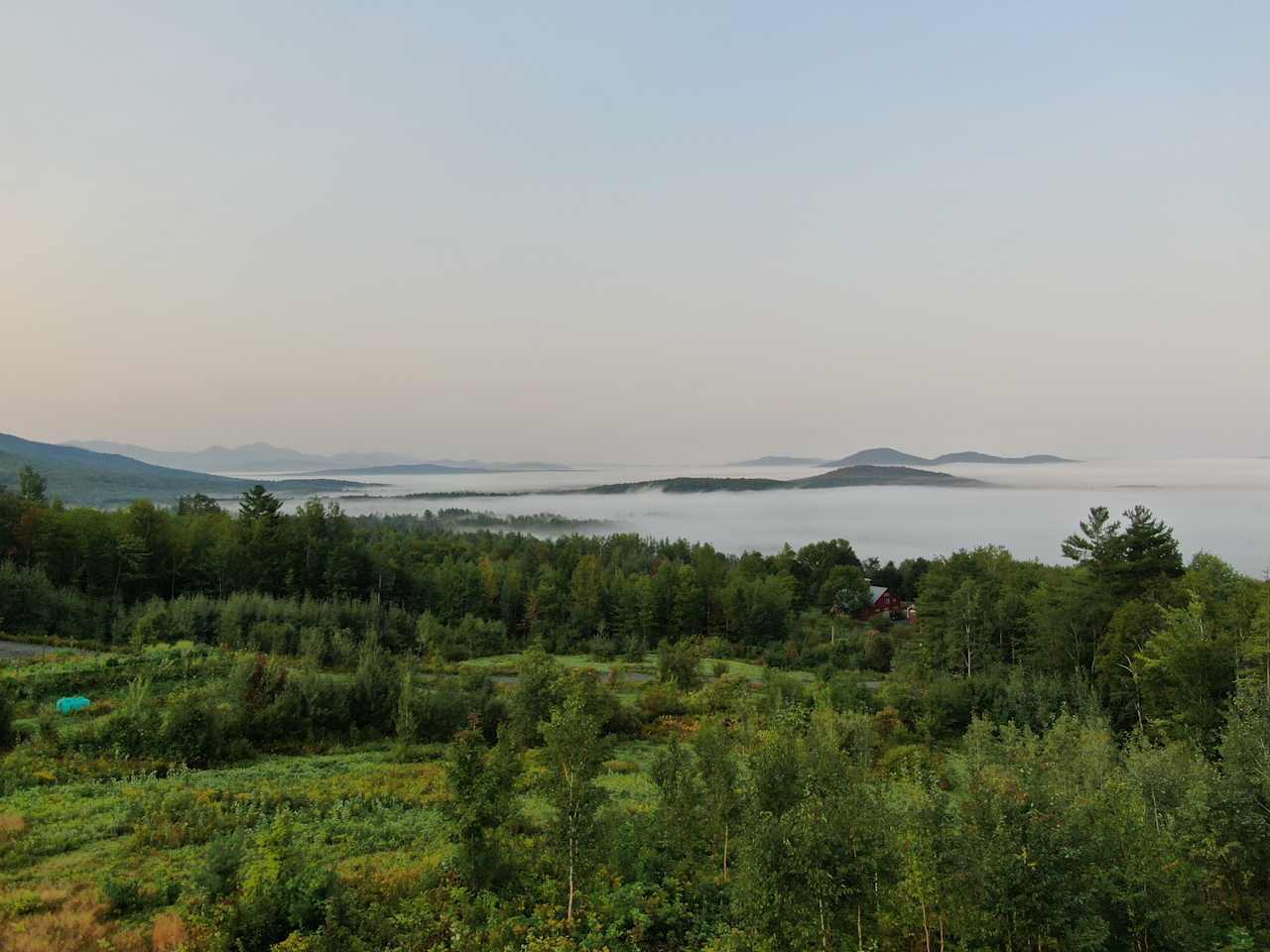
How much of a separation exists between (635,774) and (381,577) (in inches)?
1822

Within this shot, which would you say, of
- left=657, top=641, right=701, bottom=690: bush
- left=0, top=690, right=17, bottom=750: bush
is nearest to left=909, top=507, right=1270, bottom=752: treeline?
left=657, top=641, right=701, bottom=690: bush

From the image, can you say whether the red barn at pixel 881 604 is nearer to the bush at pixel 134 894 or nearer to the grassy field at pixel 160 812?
the grassy field at pixel 160 812

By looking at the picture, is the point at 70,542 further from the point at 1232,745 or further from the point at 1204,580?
the point at 1204,580

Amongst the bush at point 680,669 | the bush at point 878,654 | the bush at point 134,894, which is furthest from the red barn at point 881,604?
the bush at point 134,894

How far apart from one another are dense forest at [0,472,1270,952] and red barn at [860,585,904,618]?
3335 centimetres

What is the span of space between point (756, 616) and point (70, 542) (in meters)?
62.3

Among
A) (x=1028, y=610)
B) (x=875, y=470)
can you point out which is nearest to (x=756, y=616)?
(x=1028, y=610)

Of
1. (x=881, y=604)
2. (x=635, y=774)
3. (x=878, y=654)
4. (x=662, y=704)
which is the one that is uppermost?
(x=635, y=774)

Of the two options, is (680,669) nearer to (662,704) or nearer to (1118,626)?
(662,704)

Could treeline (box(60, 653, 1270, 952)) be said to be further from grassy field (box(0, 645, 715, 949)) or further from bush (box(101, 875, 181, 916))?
bush (box(101, 875, 181, 916))

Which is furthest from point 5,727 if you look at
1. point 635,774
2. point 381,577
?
point 381,577

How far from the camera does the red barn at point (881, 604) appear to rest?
86.4m

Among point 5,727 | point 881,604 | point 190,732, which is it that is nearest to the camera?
point 5,727

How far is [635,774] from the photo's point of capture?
24000mm
